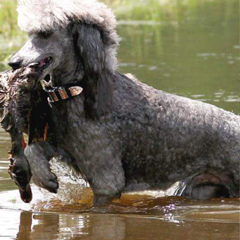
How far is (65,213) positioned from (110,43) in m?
1.49

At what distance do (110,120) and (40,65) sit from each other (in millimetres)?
853

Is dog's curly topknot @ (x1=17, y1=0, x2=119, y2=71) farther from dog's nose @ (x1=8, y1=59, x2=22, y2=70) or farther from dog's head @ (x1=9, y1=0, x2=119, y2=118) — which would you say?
dog's nose @ (x1=8, y1=59, x2=22, y2=70)

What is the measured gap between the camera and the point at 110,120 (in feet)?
23.6

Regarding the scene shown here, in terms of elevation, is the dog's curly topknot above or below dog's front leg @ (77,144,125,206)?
above

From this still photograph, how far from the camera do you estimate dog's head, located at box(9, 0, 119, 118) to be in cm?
676

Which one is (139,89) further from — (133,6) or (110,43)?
(133,6)

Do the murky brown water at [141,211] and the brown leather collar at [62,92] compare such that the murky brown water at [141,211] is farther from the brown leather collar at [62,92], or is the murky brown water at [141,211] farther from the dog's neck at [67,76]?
the dog's neck at [67,76]

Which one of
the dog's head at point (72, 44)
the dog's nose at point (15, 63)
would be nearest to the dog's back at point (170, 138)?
the dog's head at point (72, 44)

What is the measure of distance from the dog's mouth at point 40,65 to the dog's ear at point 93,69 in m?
0.28

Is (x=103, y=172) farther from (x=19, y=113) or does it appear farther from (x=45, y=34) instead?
(x=45, y=34)

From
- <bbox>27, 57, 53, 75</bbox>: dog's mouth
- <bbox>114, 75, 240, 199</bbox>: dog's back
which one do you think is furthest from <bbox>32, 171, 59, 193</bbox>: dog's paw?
<bbox>27, 57, 53, 75</bbox>: dog's mouth

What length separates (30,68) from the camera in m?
6.59

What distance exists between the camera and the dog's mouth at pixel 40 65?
21.7 feet

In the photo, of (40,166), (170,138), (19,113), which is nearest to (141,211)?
(170,138)
